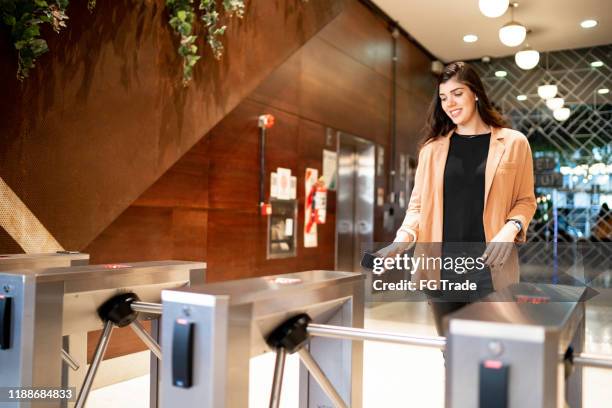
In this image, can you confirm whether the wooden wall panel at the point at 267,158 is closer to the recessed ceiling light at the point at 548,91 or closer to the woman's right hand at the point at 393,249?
the recessed ceiling light at the point at 548,91

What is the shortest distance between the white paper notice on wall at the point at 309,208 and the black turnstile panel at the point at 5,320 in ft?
11.3

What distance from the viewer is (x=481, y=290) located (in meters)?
1.37

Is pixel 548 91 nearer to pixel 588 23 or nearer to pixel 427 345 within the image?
pixel 588 23

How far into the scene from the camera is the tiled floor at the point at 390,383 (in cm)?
288

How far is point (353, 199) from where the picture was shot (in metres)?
5.71

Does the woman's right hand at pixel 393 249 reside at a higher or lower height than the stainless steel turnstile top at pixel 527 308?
higher

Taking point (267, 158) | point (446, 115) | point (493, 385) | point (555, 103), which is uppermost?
point (555, 103)

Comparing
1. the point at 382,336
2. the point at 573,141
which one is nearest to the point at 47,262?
the point at 382,336

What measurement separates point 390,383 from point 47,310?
225cm

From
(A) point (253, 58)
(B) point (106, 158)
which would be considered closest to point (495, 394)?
(B) point (106, 158)

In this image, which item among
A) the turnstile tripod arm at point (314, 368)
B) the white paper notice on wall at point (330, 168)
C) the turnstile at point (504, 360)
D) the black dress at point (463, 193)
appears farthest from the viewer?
the white paper notice on wall at point (330, 168)

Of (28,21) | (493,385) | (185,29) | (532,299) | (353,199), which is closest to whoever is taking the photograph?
(493,385)

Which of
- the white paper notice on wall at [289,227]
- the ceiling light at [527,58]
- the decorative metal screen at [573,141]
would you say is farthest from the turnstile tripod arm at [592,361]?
the decorative metal screen at [573,141]

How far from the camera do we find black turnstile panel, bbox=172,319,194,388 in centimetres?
102
